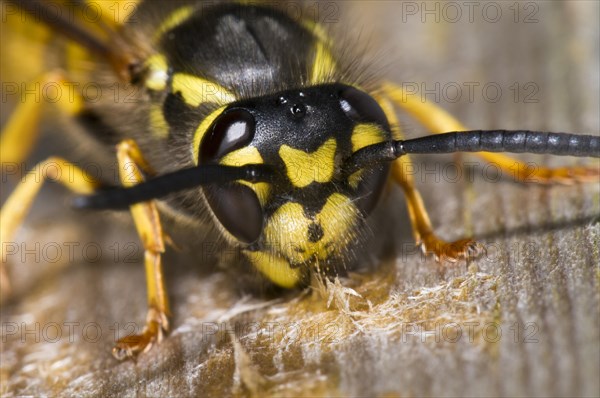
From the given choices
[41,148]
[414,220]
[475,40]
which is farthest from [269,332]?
[41,148]

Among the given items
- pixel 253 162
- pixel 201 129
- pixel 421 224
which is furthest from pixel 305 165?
pixel 421 224

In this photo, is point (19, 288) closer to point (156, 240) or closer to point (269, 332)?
point (156, 240)

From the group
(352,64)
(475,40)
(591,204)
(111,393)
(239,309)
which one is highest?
(475,40)

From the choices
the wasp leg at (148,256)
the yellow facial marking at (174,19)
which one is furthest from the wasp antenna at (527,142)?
the yellow facial marking at (174,19)

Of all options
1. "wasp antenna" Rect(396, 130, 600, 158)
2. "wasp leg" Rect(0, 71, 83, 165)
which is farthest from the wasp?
"wasp leg" Rect(0, 71, 83, 165)

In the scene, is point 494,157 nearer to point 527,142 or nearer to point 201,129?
point 527,142

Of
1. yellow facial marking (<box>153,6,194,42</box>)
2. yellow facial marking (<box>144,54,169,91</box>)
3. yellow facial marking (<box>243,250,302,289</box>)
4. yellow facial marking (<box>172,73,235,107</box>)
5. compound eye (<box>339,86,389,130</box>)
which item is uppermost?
yellow facial marking (<box>153,6,194,42</box>)

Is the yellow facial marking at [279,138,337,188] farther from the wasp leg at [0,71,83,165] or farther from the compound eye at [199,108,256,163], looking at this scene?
the wasp leg at [0,71,83,165]
